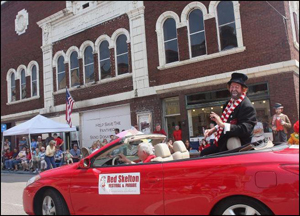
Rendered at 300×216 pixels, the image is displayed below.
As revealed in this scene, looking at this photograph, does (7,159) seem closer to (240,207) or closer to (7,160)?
(7,160)

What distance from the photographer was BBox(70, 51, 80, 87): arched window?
17.5m

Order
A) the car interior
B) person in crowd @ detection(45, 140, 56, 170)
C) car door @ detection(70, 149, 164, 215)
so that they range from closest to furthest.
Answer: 1. car door @ detection(70, 149, 164, 215)
2. the car interior
3. person in crowd @ detection(45, 140, 56, 170)

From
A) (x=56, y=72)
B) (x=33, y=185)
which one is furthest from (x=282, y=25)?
(x=56, y=72)

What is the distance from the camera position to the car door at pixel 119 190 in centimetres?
340

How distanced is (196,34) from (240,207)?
439 inches

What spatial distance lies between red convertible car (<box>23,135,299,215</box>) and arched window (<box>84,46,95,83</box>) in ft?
42.1

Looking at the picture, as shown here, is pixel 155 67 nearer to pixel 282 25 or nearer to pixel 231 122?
pixel 282 25

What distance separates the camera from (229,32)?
12148 millimetres

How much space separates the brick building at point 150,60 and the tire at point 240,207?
8.66m

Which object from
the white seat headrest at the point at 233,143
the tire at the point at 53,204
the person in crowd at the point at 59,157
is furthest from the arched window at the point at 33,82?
the white seat headrest at the point at 233,143

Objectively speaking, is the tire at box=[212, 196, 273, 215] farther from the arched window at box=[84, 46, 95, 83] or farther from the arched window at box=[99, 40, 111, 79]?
the arched window at box=[84, 46, 95, 83]

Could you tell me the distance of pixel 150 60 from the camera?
14.2 meters

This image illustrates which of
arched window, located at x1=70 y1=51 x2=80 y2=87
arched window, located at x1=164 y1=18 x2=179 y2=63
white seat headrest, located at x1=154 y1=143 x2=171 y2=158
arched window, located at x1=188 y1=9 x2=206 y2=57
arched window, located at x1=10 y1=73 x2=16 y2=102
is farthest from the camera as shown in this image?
arched window, located at x1=10 y1=73 x2=16 y2=102

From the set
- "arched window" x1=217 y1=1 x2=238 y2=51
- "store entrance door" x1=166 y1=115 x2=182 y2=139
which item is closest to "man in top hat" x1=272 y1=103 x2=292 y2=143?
"arched window" x1=217 y1=1 x2=238 y2=51
